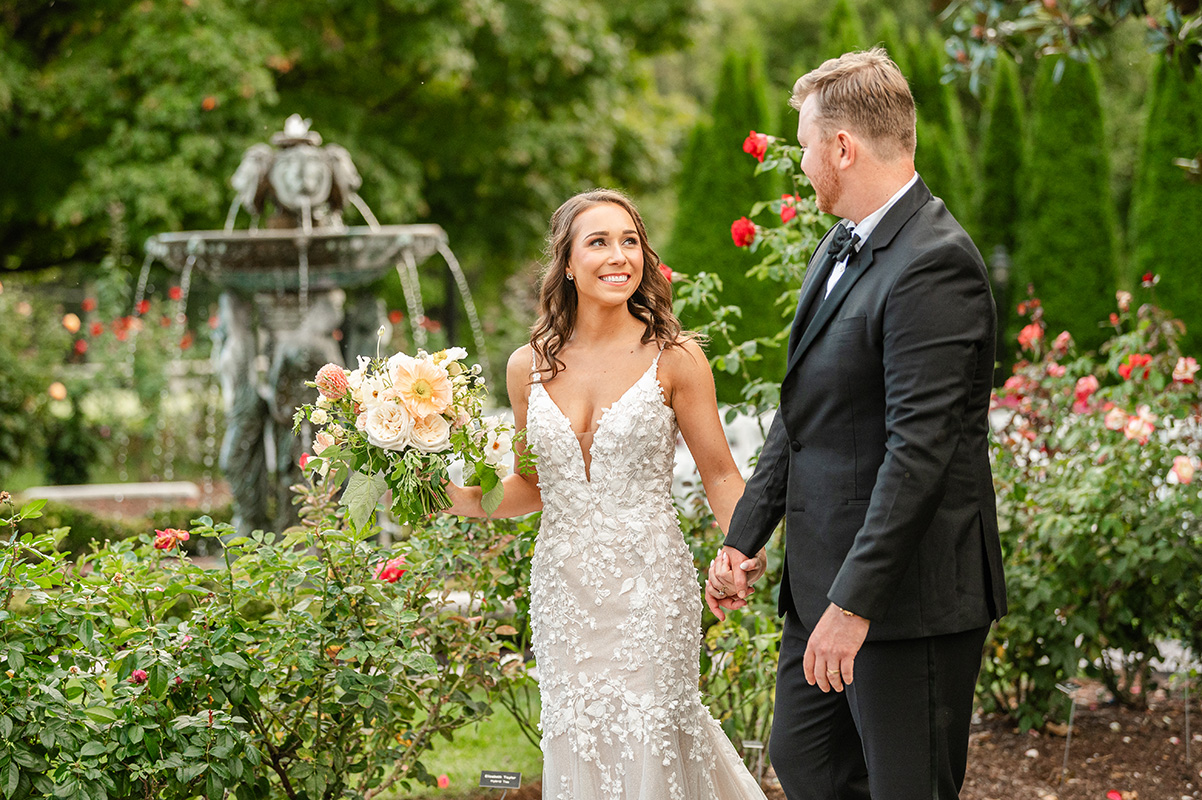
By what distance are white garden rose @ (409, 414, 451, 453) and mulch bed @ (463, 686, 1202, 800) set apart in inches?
71.9

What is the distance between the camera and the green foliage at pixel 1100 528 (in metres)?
4.23

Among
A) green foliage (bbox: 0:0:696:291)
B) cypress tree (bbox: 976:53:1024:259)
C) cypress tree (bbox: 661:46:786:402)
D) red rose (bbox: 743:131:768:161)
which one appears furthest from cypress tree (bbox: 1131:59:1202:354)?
red rose (bbox: 743:131:768:161)

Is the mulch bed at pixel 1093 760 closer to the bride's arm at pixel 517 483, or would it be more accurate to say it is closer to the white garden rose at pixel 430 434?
the bride's arm at pixel 517 483

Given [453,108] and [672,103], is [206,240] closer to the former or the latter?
[453,108]

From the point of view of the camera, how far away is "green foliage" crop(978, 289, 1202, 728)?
423 centimetres

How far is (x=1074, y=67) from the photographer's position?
15.4 metres

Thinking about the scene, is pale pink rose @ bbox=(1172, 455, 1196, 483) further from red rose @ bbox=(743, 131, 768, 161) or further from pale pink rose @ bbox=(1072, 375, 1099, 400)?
red rose @ bbox=(743, 131, 768, 161)

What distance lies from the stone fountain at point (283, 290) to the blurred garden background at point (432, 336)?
0.06m

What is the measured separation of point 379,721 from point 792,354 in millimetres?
1590

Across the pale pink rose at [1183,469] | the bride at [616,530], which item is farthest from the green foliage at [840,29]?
the bride at [616,530]

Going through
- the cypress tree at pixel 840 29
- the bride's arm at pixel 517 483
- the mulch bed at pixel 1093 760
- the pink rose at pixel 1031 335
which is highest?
the cypress tree at pixel 840 29

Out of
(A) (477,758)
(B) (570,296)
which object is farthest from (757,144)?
(A) (477,758)

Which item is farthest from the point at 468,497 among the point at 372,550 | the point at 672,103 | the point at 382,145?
the point at 672,103

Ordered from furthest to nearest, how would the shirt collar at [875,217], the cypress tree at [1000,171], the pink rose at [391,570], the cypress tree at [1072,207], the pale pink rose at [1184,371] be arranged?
the cypress tree at [1000,171]
the cypress tree at [1072,207]
the pale pink rose at [1184,371]
the pink rose at [391,570]
the shirt collar at [875,217]
